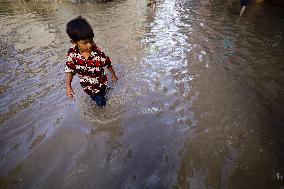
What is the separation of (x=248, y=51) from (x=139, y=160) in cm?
462

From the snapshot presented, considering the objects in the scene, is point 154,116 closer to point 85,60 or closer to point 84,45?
point 85,60

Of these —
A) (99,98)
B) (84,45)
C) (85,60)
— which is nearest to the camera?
(84,45)

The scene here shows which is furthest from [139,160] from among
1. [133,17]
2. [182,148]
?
[133,17]

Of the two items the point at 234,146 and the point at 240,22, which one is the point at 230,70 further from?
the point at 240,22

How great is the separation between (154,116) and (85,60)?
140 cm

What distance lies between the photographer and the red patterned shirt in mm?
3301

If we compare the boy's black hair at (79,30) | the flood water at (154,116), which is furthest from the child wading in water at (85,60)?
the flood water at (154,116)

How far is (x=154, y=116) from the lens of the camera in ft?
13.0

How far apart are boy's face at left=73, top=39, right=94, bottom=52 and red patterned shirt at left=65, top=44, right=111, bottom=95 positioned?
16cm

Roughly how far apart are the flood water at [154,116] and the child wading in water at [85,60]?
2.13 feet

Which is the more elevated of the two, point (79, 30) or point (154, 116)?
point (79, 30)

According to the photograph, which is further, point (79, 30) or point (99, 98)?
point (99, 98)

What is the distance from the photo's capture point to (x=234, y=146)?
3246mm

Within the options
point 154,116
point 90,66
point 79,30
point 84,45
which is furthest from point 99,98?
point 79,30
